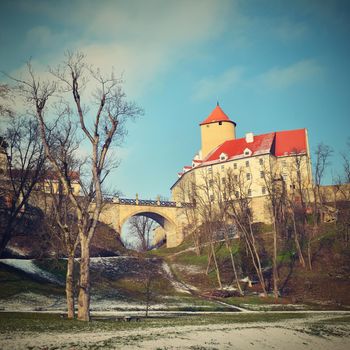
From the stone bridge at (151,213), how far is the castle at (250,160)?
3653 mm

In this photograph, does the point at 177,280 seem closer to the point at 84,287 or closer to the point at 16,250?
the point at 16,250

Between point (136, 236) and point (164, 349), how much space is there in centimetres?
7298

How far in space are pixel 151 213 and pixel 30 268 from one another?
3364cm

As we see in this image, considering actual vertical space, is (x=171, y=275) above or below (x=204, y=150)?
below

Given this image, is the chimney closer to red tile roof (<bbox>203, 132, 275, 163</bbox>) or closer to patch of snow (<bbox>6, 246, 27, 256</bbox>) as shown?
red tile roof (<bbox>203, 132, 275, 163</bbox>)

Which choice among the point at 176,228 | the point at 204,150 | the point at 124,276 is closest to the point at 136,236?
the point at 176,228

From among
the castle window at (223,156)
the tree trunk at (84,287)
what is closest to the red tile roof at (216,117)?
the castle window at (223,156)

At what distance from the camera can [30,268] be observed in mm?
37719

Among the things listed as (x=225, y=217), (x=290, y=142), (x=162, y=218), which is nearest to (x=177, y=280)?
(x=225, y=217)

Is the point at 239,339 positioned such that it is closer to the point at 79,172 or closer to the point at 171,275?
the point at 79,172

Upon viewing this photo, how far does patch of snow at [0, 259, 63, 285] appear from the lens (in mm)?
36872

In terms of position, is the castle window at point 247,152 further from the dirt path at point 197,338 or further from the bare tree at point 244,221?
the dirt path at point 197,338

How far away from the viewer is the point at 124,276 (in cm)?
4481

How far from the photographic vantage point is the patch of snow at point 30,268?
3687cm
